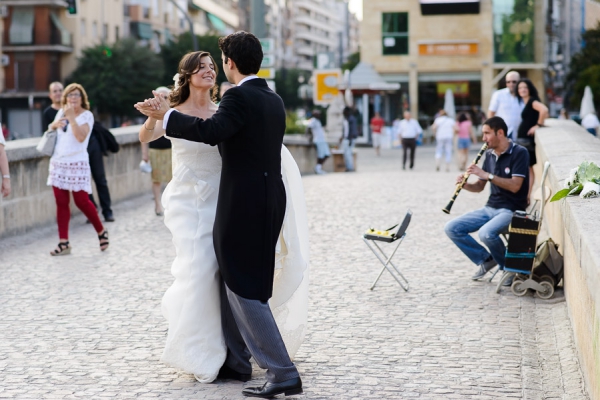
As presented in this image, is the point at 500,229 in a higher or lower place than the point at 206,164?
lower

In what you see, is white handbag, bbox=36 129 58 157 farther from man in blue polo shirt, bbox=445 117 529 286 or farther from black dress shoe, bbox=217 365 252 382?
black dress shoe, bbox=217 365 252 382

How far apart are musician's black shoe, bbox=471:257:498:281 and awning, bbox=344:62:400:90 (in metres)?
38.5

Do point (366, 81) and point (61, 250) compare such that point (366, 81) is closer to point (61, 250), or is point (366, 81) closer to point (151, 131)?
point (61, 250)

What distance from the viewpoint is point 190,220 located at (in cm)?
564

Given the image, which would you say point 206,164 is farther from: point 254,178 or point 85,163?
point 85,163

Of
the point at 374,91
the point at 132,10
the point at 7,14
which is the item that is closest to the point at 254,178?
the point at 374,91

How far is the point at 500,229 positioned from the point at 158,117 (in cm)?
415

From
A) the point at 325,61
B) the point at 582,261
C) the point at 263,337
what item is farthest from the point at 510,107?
the point at 325,61

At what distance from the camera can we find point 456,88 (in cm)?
5819

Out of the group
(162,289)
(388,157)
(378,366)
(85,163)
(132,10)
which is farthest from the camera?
A: (132,10)

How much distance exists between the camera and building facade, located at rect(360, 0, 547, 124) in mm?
57219

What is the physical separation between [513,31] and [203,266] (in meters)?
53.9

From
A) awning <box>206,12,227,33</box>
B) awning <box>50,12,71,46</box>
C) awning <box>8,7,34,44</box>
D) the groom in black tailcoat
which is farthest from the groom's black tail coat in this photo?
awning <box>206,12,227,33</box>

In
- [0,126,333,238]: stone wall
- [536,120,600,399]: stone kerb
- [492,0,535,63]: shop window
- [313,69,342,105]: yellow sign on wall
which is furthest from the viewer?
[492,0,535,63]: shop window
